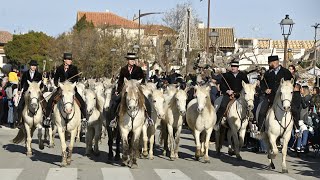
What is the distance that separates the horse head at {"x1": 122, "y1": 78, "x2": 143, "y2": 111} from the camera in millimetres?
14328

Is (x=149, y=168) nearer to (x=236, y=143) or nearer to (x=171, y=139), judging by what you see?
(x=171, y=139)

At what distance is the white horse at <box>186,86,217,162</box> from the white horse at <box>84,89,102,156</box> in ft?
8.50

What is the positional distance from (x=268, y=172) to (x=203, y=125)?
268 cm

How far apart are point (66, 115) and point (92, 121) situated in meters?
1.77

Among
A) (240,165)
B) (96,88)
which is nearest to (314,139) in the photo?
(240,165)

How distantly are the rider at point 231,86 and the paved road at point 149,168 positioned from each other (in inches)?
53.4

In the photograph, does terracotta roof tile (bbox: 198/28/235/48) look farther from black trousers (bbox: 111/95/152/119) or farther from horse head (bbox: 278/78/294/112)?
horse head (bbox: 278/78/294/112)

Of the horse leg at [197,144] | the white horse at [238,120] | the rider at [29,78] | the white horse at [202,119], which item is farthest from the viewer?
the rider at [29,78]

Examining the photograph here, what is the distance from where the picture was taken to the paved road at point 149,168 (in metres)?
13.2

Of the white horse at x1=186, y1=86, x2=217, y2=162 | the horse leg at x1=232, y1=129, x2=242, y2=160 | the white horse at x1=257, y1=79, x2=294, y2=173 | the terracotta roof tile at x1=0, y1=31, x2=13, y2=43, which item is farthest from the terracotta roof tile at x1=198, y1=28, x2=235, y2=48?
the white horse at x1=257, y1=79, x2=294, y2=173

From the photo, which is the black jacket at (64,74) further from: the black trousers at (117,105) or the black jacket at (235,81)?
the black jacket at (235,81)

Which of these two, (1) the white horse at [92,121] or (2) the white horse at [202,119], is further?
(1) the white horse at [92,121]

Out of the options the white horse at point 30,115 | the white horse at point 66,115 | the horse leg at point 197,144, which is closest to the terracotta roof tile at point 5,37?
the white horse at point 30,115

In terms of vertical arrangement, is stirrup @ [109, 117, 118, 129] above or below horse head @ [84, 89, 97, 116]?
below
